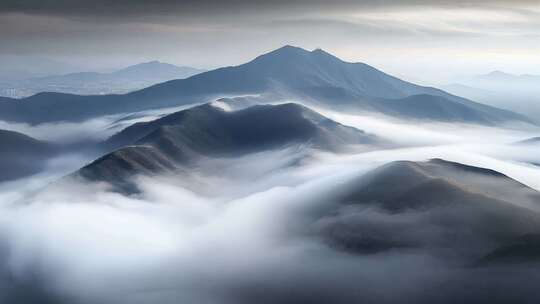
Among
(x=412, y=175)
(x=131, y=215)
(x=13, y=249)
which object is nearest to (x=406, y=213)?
(x=412, y=175)

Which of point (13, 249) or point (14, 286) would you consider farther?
point (13, 249)

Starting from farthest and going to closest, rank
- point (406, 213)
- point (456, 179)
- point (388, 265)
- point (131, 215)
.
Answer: point (131, 215), point (456, 179), point (406, 213), point (388, 265)

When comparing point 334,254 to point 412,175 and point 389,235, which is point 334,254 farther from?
point 412,175

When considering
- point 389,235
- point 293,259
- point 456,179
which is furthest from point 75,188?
point 456,179

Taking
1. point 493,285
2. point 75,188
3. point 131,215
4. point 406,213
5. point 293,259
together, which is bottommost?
point 493,285

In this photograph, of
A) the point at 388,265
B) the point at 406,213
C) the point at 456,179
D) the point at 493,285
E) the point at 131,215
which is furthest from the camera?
the point at 131,215

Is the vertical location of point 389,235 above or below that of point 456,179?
below

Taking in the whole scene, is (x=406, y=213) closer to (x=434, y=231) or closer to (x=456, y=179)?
(x=434, y=231)
